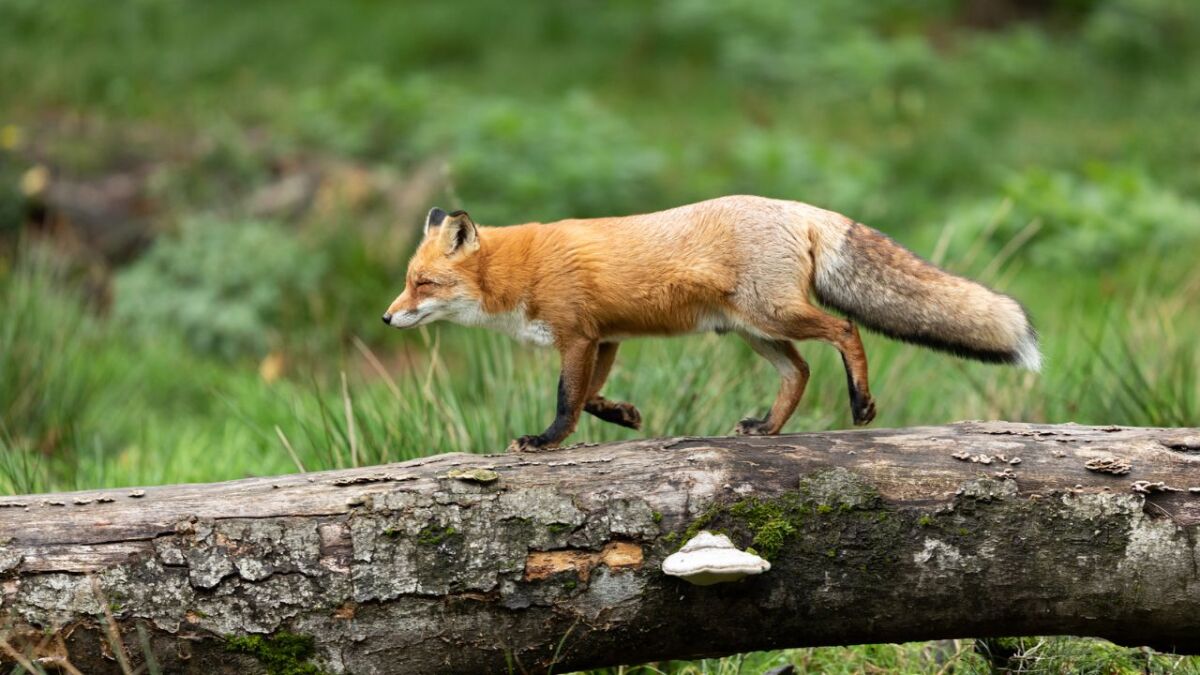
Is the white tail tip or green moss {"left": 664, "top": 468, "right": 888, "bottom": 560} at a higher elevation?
the white tail tip

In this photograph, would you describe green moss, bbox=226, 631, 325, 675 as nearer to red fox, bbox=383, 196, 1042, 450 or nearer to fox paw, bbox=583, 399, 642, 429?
red fox, bbox=383, 196, 1042, 450

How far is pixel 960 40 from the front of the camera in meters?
17.9

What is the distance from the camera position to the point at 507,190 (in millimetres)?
11273

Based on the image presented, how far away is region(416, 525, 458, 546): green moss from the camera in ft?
12.3

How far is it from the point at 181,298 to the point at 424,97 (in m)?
3.71

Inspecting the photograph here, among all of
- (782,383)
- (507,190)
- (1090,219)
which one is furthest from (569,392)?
(1090,219)

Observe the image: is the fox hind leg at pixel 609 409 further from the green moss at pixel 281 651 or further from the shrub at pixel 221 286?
the shrub at pixel 221 286

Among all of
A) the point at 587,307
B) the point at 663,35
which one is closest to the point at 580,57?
the point at 663,35

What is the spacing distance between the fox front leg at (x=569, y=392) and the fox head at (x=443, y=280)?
446 millimetres

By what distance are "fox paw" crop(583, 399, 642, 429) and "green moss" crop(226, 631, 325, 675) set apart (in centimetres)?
156

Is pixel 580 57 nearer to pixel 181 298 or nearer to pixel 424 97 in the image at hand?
pixel 424 97

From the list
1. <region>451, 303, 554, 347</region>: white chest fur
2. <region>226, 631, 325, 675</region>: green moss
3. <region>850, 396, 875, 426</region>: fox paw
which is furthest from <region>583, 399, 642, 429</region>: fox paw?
<region>226, 631, 325, 675</region>: green moss

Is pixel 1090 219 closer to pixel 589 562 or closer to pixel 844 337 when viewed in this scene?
pixel 844 337

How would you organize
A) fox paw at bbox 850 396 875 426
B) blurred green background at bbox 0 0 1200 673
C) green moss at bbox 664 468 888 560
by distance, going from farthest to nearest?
blurred green background at bbox 0 0 1200 673 < fox paw at bbox 850 396 875 426 < green moss at bbox 664 468 888 560
